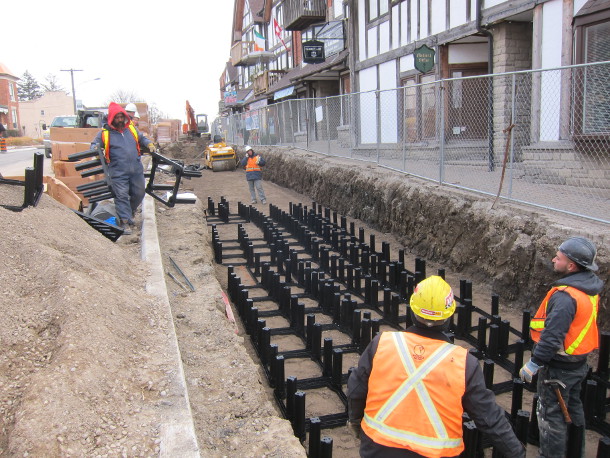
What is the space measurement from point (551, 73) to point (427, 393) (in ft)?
25.9

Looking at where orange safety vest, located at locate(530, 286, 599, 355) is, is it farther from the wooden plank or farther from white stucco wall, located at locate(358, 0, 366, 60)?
white stucco wall, located at locate(358, 0, 366, 60)

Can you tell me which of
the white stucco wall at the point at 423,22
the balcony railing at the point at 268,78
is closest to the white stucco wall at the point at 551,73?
the white stucco wall at the point at 423,22

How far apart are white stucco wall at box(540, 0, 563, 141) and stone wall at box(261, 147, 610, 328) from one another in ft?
6.64

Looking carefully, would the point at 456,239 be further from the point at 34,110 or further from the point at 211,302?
the point at 34,110

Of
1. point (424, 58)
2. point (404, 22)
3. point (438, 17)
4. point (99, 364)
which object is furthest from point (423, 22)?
point (99, 364)

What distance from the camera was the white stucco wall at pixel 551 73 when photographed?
8.38m

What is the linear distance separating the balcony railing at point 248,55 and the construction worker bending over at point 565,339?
31210mm

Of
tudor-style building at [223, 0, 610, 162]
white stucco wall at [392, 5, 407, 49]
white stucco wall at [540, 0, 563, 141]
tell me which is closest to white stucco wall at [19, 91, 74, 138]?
tudor-style building at [223, 0, 610, 162]

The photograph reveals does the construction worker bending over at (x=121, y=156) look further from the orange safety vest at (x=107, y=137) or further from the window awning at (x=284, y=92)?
the window awning at (x=284, y=92)

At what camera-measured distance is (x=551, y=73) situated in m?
8.52

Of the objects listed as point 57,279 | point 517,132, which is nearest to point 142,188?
point 57,279

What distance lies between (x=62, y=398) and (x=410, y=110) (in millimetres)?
9436

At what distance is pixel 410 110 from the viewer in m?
10.8

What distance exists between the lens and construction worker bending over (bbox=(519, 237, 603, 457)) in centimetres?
317
